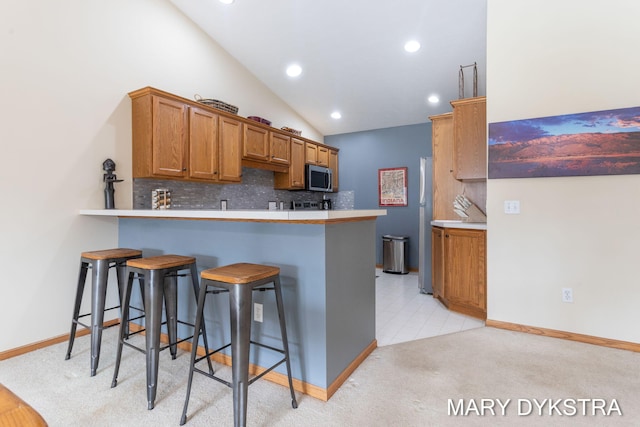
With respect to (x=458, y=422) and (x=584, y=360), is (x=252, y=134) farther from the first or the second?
(x=584, y=360)

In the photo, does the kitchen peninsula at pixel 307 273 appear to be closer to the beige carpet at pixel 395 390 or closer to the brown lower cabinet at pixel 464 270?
the beige carpet at pixel 395 390

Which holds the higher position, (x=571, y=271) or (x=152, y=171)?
(x=152, y=171)

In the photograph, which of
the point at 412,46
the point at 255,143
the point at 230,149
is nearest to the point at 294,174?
the point at 255,143

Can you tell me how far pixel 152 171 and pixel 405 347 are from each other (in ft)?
8.77

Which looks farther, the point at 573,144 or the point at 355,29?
the point at 355,29

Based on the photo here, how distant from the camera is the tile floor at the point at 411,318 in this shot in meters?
2.68

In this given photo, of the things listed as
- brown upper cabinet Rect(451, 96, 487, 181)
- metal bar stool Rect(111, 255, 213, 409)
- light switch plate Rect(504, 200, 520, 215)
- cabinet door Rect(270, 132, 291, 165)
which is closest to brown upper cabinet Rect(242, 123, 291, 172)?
cabinet door Rect(270, 132, 291, 165)

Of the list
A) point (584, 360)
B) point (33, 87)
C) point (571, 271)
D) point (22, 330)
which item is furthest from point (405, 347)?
point (33, 87)

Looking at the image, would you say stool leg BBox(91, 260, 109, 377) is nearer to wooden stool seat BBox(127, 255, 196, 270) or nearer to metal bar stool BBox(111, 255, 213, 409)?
metal bar stool BBox(111, 255, 213, 409)

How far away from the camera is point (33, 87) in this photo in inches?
93.9

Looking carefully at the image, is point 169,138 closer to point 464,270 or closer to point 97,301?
point 97,301

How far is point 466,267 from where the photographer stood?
10.2 feet

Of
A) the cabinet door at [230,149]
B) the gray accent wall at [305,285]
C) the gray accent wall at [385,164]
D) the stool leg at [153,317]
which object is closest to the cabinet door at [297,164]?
the cabinet door at [230,149]

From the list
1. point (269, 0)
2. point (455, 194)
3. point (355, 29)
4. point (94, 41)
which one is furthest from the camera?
point (455, 194)
